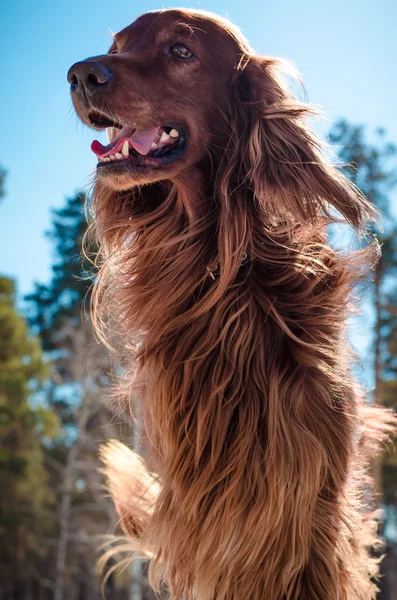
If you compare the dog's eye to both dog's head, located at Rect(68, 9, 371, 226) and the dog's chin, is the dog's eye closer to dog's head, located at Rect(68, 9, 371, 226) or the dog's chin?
dog's head, located at Rect(68, 9, 371, 226)

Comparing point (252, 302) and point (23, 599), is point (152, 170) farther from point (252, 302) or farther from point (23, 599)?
point (23, 599)

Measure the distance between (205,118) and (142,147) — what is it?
331mm

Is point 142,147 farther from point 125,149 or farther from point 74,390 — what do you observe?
point 74,390

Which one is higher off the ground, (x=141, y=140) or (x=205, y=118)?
(x=205, y=118)

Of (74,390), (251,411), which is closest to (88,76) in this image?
(251,411)

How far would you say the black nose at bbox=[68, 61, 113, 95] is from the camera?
2.58 m

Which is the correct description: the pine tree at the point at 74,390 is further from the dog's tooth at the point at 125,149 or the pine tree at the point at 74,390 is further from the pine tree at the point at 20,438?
the dog's tooth at the point at 125,149

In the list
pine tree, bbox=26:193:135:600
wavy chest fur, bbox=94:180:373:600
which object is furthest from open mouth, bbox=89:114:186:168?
pine tree, bbox=26:193:135:600

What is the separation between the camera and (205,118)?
2871 mm

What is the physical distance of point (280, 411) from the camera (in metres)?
2.56

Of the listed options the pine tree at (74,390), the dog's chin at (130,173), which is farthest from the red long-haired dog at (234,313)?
the pine tree at (74,390)

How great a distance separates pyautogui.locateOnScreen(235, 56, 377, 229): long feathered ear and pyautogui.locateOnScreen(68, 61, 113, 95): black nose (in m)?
0.66

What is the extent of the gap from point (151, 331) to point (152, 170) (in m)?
0.71

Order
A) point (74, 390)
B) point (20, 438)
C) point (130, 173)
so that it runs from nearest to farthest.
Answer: point (130, 173)
point (74, 390)
point (20, 438)
